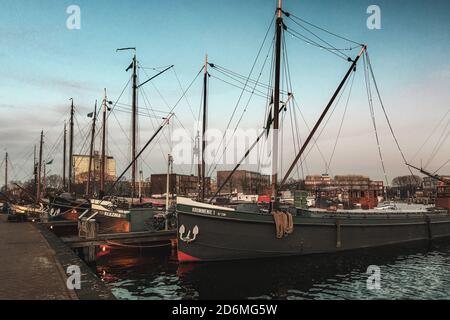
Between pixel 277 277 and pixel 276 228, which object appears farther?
pixel 276 228

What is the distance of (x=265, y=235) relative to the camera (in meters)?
19.7

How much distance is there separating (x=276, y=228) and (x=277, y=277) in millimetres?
3725

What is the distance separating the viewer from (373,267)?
19.1 metres

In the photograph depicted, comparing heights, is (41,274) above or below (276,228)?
below

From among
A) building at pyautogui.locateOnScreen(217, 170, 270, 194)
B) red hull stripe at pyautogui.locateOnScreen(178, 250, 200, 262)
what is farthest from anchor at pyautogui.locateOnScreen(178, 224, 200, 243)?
building at pyautogui.locateOnScreen(217, 170, 270, 194)

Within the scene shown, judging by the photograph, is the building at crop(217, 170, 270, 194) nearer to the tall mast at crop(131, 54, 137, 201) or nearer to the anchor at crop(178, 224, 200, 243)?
the tall mast at crop(131, 54, 137, 201)

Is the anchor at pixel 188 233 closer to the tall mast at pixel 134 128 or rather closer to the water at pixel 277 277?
the water at pixel 277 277

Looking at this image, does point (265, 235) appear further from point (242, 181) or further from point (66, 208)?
point (242, 181)

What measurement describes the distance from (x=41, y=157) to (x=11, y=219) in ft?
60.9

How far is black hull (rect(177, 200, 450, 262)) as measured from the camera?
18.8 meters

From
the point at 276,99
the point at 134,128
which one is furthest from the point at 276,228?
the point at 134,128

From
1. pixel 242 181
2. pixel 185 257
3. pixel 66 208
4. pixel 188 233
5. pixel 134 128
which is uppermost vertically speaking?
pixel 134 128

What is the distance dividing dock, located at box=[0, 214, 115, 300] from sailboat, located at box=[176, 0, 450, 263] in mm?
6219
